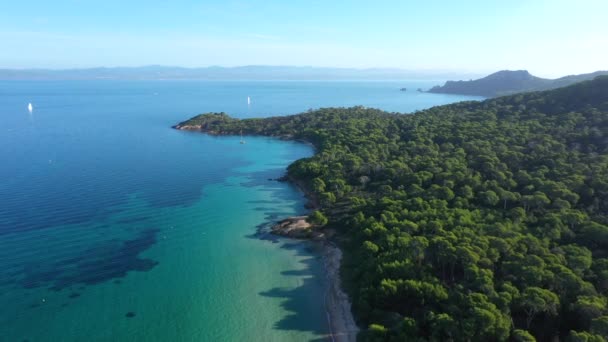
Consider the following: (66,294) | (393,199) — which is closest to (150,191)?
(66,294)

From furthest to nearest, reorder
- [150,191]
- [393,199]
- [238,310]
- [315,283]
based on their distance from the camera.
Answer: [150,191], [393,199], [315,283], [238,310]

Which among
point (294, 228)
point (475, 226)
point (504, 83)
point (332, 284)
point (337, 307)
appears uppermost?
point (504, 83)

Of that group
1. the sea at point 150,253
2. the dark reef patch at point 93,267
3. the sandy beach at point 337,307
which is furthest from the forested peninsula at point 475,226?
the dark reef patch at point 93,267

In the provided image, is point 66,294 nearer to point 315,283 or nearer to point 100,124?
point 315,283

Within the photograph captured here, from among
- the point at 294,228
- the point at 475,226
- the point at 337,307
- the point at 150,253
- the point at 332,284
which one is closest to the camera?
the point at 337,307

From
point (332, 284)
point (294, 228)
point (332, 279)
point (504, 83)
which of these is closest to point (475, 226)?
point (332, 279)

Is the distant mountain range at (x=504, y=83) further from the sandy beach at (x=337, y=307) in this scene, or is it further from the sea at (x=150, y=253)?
the sandy beach at (x=337, y=307)

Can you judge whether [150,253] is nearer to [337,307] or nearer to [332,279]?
[332,279]

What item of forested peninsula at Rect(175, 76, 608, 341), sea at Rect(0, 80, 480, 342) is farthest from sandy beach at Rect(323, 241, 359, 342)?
forested peninsula at Rect(175, 76, 608, 341)
